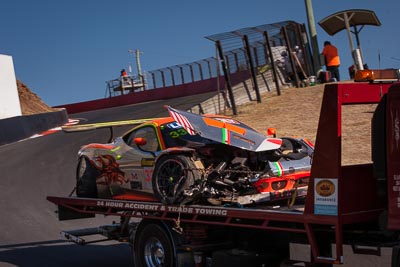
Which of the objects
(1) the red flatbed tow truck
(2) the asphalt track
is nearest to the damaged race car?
(1) the red flatbed tow truck

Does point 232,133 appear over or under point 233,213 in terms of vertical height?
over

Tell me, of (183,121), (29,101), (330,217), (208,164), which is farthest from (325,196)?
(29,101)

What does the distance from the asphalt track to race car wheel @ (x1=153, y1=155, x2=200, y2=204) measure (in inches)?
98.1

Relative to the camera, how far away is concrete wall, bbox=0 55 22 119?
26.5 meters

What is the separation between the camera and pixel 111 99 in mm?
38594

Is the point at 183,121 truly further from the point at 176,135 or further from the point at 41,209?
the point at 41,209

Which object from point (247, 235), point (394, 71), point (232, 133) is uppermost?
point (394, 71)

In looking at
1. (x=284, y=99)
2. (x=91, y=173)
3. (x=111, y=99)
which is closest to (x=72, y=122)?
(x=111, y=99)

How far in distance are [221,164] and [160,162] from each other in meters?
0.77

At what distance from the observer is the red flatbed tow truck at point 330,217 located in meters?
5.19

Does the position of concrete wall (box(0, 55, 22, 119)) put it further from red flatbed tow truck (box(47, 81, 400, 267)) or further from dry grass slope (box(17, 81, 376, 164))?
red flatbed tow truck (box(47, 81, 400, 267))

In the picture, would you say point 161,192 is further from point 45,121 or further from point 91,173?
point 45,121

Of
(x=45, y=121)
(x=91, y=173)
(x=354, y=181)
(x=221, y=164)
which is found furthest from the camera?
(x=45, y=121)

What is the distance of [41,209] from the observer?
13.6 m
